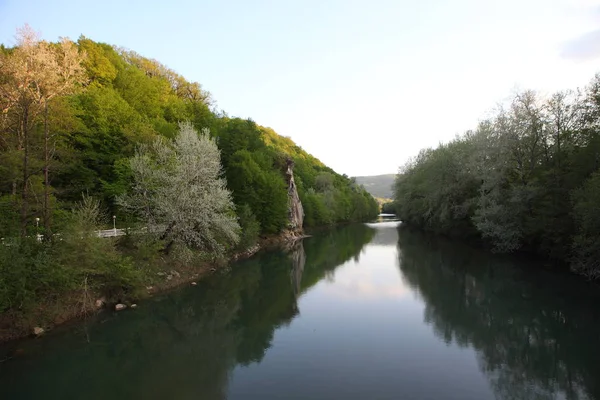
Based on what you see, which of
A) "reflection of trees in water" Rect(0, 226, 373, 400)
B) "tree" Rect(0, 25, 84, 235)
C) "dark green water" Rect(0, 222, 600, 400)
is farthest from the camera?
"tree" Rect(0, 25, 84, 235)

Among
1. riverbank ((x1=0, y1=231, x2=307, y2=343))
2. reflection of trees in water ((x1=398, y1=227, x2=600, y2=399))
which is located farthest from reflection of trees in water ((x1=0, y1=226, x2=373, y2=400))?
reflection of trees in water ((x1=398, y1=227, x2=600, y2=399))

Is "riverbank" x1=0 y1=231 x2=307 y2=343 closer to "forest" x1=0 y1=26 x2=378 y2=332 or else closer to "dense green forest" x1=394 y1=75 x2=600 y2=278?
"forest" x1=0 y1=26 x2=378 y2=332

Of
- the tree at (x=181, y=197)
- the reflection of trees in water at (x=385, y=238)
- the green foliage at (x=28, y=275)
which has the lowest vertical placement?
the reflection of trees in water at (x=385, y=238)

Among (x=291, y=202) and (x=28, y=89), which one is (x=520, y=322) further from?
(x=291, y=202)

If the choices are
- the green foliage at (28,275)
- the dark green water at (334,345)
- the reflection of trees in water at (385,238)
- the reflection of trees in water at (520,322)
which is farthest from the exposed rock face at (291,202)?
the green foliage at (28,275)

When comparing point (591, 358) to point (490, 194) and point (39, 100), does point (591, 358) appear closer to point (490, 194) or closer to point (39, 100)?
point (490, 194)

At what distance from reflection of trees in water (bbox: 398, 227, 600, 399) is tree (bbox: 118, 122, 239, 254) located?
14433 millimetres

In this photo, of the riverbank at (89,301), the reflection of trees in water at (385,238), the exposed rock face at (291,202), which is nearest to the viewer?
the riverbank at (89,301)

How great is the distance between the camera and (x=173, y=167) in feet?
85.7

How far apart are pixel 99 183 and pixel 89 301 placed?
1732 centimetres

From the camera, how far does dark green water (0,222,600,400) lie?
11.8 m

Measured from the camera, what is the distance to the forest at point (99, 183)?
55.5 feet

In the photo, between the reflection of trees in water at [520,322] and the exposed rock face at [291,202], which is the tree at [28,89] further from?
the exposed rock face at [291,202]

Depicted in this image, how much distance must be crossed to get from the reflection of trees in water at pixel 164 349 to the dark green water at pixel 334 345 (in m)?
0.06
